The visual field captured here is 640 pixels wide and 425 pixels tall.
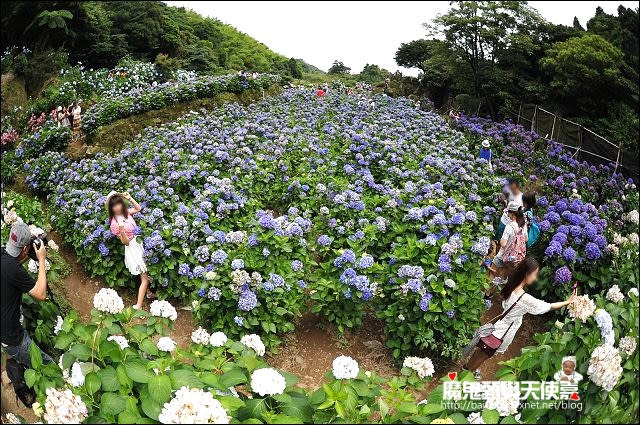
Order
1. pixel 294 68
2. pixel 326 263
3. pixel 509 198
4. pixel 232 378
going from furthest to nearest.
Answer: pixel 509 198, pixel 326 263, pixel 294 68, pixel 232 378

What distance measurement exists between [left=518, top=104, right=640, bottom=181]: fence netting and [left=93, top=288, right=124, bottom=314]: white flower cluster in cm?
272

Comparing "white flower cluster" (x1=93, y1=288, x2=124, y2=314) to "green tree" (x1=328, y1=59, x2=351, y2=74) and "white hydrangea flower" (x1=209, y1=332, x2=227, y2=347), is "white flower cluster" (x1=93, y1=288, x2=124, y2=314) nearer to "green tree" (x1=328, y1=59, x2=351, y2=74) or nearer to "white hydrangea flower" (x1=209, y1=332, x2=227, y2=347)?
"white hydrangea flower" (x1=209, y1=332, x2=227, y2=347)

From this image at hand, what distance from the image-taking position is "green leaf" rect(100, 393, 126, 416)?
1.90 metres

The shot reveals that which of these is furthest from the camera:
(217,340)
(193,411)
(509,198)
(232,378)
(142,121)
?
(142,121)

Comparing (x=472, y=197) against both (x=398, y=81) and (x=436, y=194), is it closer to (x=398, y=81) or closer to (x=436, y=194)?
(x=436, y=194)

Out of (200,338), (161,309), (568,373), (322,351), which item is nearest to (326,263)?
(322,351)

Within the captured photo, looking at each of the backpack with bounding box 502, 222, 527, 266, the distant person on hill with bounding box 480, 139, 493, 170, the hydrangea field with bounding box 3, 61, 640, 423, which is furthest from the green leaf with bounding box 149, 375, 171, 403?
the distant person on hill with bounding box 480, 139, 493, 170

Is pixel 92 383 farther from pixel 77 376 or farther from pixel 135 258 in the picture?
pixel 135 258

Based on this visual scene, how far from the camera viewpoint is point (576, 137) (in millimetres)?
3156

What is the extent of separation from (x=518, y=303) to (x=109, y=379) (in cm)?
248

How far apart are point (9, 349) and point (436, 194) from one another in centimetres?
369

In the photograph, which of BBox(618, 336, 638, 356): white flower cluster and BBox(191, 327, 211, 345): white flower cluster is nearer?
BBox(618, 336, 638, 356): white flower cluster

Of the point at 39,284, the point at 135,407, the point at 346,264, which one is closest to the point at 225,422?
the point at 135,407

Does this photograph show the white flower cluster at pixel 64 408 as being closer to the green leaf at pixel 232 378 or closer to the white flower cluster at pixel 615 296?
the green leaf at pixel 232 378
